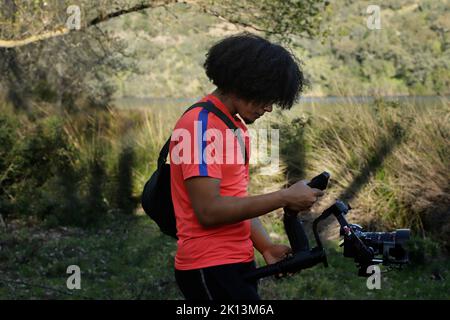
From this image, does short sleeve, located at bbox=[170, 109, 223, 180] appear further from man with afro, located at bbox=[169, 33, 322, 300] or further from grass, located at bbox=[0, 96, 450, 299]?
grass, located at bbox=[0, 96, 450, 299]

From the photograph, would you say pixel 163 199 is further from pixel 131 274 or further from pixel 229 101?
pixel 131 274

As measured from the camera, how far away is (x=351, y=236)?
283 centimetres

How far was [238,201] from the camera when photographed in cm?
264

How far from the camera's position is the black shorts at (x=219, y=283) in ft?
9.04

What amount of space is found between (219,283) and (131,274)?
520cm

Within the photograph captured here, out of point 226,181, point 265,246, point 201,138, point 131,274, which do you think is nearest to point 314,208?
point 131,274

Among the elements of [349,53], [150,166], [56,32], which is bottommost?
[349,53]

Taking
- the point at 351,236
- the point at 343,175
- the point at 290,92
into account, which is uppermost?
the point at 290,92

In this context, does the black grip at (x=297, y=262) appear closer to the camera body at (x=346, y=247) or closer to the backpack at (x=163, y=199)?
the camera body at (x=346, y=247)

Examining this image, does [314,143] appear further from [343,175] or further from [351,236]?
[351,236]

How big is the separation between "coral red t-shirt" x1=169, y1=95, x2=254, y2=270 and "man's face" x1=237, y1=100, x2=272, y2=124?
0.12ft

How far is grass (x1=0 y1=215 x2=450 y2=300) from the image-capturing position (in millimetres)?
7074
